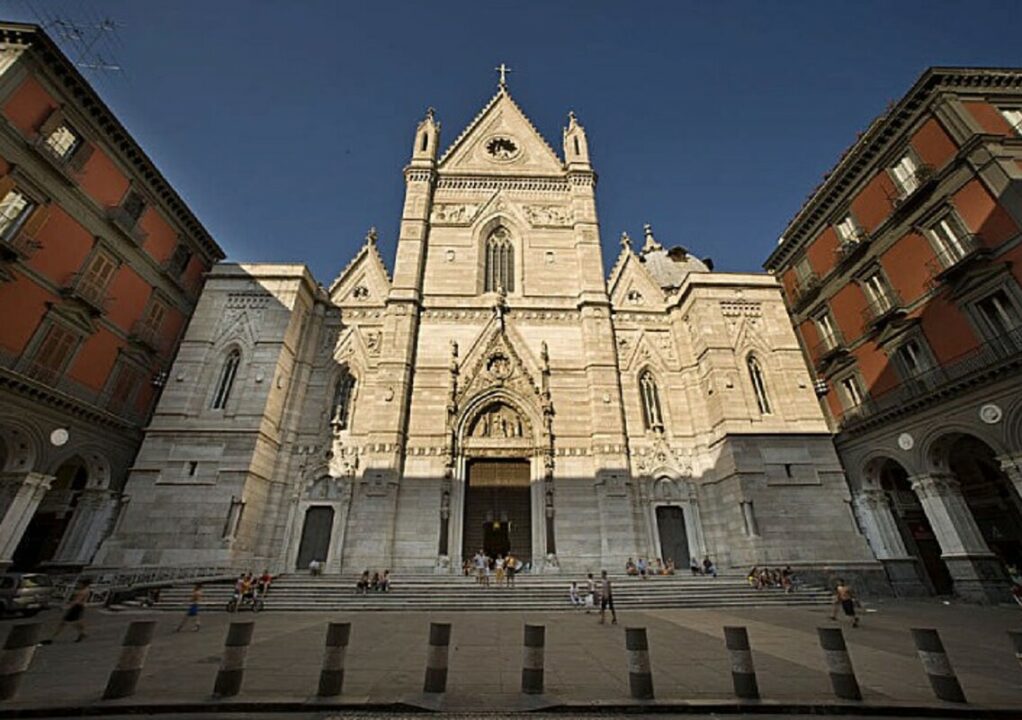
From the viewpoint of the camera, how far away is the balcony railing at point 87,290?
618 inches

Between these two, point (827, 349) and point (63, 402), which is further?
point (827, 349)

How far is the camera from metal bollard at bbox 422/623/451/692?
15.5 feet

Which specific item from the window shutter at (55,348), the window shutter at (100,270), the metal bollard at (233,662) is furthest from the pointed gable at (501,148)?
the metal bollard at (233,662)

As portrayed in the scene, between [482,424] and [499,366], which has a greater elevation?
[499,366]

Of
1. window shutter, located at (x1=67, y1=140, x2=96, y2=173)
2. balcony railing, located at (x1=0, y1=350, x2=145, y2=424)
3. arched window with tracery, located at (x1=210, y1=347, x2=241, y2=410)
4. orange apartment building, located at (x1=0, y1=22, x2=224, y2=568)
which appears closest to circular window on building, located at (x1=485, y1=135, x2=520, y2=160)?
orange apartment building, located at (x1=0, y1=22, x2=224, y2=568)

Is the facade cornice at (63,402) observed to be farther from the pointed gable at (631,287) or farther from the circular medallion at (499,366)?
the pointed gable at (631,287)

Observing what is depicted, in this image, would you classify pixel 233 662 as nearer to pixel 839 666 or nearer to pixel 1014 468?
pixel 839 666

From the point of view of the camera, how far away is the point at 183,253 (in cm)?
2158

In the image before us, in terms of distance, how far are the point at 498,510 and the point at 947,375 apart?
16570 millimetres

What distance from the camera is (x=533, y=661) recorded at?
16.0 ft

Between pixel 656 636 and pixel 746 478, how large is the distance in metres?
10.3

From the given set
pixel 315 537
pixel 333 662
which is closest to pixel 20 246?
pixel 315 537

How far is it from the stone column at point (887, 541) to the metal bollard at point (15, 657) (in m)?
22.4

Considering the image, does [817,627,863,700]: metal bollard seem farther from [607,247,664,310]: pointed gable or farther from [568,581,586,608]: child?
[607,247,664,310]: pointed gable
